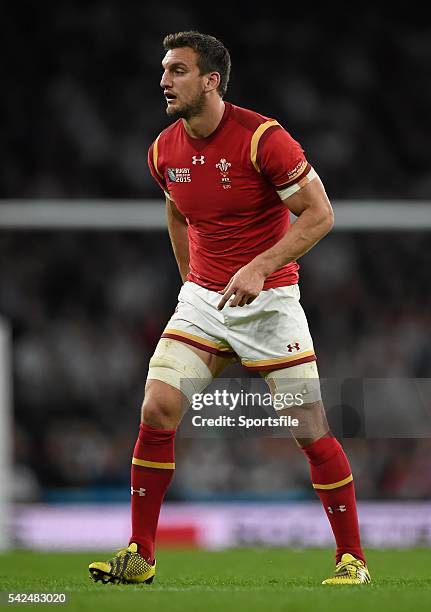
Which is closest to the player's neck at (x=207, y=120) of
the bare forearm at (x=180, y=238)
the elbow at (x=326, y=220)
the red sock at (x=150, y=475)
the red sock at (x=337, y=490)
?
the bare forearm at (x=180, y=238)

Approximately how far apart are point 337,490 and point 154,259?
7.98 meters

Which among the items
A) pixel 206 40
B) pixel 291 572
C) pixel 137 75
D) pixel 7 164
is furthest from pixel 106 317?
pixel 206 40

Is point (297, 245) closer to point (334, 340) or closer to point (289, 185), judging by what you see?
point (289, 185)

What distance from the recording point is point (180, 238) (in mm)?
5004

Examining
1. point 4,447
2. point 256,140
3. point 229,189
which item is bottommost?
point 4,447

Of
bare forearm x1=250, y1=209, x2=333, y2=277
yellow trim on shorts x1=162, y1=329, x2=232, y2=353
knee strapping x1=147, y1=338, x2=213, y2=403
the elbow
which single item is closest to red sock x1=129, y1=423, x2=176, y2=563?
knee strapping x1=147, y1=338, x2=213, y2=403

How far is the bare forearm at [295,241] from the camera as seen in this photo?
4.35 metres

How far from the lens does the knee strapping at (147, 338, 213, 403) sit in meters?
4.48

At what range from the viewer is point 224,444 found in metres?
9.89

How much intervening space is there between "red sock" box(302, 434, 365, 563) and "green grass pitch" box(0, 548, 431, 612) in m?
0.18

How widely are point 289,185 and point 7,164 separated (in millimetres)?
9178

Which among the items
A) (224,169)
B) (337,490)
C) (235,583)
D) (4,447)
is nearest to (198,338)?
(224,169)

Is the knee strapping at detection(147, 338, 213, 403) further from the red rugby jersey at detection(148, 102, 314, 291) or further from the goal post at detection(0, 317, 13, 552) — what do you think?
the goal post at detection(0, 317, 13, 552)

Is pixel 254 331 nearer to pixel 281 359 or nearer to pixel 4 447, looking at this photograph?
pixel 281 359
